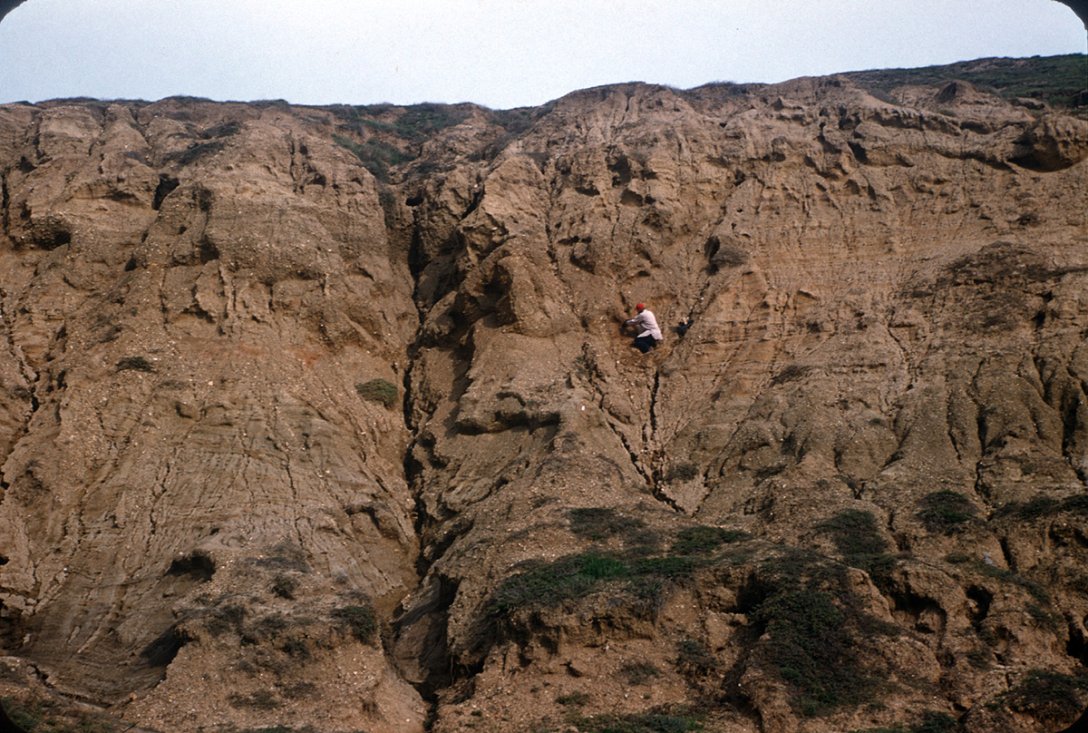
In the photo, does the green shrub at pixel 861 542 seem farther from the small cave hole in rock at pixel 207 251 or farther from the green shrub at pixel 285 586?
the small cave hole in rock at pixel 207 251

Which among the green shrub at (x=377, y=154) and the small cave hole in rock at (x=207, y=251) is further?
the green shrub at (x=377, y=154)

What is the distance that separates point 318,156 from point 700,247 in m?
12.9

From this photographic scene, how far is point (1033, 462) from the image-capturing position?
23.1 m

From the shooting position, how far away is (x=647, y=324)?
3005 centimetres

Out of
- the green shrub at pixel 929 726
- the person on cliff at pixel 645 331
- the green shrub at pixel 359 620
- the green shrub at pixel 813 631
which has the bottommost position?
the green shrub at pixel 359 620

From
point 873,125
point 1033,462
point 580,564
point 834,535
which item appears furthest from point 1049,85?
point 580,564

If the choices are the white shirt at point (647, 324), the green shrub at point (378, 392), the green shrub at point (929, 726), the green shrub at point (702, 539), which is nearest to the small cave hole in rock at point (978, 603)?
the green shrub at point (929, 726)

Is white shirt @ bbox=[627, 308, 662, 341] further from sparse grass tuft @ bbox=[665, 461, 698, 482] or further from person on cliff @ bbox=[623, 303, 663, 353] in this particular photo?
sparse grass tuft @ bbox=[665, 461, 698, 482]

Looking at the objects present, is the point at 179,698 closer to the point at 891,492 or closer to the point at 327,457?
the point at 327,457

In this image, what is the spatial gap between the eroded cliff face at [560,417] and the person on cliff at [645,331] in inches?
24.0

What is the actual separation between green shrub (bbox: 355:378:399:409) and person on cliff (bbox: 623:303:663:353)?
265 inches

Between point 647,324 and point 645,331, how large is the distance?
0.20m

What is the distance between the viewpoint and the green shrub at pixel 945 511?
22016 mm

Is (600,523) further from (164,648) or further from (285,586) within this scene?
(164,648)
